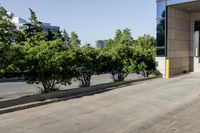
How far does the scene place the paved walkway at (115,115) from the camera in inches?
345

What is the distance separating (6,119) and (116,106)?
4.01m

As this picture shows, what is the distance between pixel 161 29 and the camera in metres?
21.3

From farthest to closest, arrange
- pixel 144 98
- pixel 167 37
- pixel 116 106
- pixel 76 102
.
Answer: pixel 167 37
pixel 144 98
pixel 76 102
pixel 116 106

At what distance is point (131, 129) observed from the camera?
870 centimetres

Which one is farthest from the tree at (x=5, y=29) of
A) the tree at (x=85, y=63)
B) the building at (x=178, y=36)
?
the building at (x=178, y=36)

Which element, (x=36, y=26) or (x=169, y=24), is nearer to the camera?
(x=169, y=24)

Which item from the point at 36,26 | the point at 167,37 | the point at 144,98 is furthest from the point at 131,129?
the point at 36,26

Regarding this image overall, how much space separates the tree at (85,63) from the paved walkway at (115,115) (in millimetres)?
1656

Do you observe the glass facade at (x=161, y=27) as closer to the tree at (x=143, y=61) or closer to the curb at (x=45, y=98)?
the tree at (x=143, y=61)

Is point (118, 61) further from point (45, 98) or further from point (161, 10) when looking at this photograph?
point (45, 98)

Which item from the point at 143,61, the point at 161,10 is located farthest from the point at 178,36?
the point at 143,61

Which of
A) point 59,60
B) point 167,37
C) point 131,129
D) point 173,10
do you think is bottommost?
point 131,129

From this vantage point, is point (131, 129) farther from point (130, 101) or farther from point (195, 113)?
point (130, 101)

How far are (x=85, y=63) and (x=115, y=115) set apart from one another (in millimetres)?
5310
